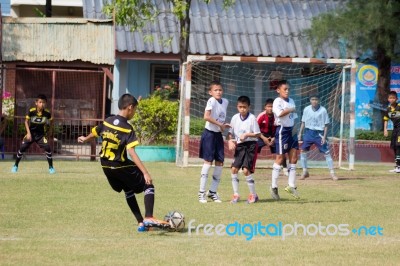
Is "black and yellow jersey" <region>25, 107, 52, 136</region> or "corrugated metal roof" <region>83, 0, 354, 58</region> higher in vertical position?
"corrugated metal roof" <region>83, 0, 354, 58</region>

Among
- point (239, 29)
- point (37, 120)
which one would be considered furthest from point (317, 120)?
point (239, 29)

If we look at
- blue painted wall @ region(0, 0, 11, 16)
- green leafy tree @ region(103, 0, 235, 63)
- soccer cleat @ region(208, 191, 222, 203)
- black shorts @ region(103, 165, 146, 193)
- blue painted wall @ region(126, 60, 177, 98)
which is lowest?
soccer cleat @ region(208, 191, 222, 203)

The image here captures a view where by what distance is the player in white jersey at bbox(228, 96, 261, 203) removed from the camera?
14.3 meters

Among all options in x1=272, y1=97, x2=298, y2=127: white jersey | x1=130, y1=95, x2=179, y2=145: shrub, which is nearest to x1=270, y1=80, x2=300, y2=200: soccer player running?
x1=272, y1=97, x2=298, y2=127: white jersey

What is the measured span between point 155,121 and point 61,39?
141 inches

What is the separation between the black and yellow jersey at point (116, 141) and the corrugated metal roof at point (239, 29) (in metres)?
18.4

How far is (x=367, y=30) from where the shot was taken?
85.6 ft

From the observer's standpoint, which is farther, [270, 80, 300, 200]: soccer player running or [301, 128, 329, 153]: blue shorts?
[301, 128, 329, 153]: blue shorts

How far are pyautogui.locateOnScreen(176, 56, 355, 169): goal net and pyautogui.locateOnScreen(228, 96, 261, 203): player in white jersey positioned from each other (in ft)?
25.9

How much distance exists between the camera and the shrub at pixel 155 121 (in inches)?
982

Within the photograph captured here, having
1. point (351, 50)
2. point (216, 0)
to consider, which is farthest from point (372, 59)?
point (216, 0)

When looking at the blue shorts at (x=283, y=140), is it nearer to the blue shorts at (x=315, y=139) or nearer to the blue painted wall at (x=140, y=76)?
the blue shorts at (x=315, y=139)

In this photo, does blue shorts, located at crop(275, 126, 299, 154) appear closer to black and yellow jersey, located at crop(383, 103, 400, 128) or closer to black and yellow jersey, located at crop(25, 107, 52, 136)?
black and yellow jersey, located at crop(25, 107, 52, 136)

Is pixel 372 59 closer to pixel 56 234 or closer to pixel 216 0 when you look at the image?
pixel 216 0
